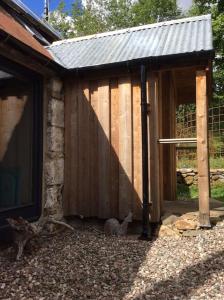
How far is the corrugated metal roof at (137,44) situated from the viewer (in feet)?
18.1

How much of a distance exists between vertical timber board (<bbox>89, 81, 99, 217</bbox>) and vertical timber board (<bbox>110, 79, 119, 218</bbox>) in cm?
27

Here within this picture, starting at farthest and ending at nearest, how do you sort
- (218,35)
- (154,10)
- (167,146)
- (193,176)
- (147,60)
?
(154,10) < (218,35) < (193,176) < (167,146) < (147,60)

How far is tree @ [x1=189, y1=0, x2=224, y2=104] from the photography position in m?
14.1

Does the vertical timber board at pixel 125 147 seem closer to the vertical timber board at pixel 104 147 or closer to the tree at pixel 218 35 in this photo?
the vertical timber board at pixel 104 147

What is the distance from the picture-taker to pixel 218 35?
14.2 metres

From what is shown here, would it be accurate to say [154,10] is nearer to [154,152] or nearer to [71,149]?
[71,149]

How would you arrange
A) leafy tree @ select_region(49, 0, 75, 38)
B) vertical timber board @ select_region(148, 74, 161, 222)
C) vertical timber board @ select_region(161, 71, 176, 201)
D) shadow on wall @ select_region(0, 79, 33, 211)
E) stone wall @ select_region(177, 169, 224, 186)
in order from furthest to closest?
leafy tree @ select_region(49, 0, 75, 38), stone wall @ select_region(177, 169, 224, 186), vertical timber board @ select_region(161, 71, 176, 201), vertical timber board @ select_region(148, 74, 161, 222), shadow on wall @ select_region(0, 79, 33, 211)

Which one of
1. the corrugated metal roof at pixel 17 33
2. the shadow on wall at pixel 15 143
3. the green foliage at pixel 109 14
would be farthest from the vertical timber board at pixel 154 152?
the green foliage at pixel 109 14

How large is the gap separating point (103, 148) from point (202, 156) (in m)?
1.61

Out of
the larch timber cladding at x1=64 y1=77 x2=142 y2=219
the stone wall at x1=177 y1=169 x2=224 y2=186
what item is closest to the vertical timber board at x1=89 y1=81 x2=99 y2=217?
the larch timber cladding at x1=64 y1=77 x2=142 y2=219

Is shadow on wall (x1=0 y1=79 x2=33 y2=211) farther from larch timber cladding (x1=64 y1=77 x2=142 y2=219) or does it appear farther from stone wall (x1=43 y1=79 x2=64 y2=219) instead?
larch timber cladding (x1=64 y1=77 x2=142 y2=219)

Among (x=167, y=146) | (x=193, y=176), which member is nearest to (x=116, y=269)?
(x=167, y=146)

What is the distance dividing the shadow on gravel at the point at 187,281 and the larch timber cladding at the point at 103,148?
5.55 feet

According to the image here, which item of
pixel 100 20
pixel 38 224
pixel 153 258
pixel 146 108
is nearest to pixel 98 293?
pixel 153 258
